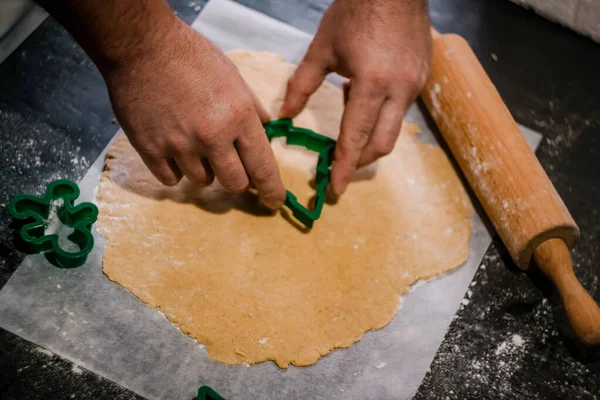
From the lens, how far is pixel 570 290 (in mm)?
1411

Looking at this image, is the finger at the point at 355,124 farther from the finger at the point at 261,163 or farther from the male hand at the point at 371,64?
the finger at the point at 261,163

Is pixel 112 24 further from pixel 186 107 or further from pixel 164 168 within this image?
pixel 164 168

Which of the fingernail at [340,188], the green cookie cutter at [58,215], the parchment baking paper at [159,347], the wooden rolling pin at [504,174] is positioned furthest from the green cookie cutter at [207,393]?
the wooden rolling pin at [504,174]

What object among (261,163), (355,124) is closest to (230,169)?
(261,163)

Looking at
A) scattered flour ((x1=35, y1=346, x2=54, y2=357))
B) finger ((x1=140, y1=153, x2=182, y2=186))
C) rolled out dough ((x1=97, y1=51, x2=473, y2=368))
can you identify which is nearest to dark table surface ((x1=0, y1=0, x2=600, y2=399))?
scattered flour ((x1=35, y1=346, x2=54, y2=357))

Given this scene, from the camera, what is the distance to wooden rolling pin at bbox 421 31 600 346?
1420mm

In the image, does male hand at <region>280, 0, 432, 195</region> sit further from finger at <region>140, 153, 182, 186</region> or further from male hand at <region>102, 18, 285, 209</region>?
finger at <region>140, 153, 182, 186</region>

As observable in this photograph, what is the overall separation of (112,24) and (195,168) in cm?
33

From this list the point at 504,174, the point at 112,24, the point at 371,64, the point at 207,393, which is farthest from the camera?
the point at 504,174

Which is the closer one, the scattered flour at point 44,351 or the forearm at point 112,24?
the forearm at point 112,24

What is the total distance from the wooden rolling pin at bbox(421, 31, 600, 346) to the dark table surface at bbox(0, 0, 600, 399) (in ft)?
0.33

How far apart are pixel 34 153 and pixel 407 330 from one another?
98 centimetres

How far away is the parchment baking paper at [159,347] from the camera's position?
131cm

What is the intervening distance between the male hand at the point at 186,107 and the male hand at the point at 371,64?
0.21 meters
